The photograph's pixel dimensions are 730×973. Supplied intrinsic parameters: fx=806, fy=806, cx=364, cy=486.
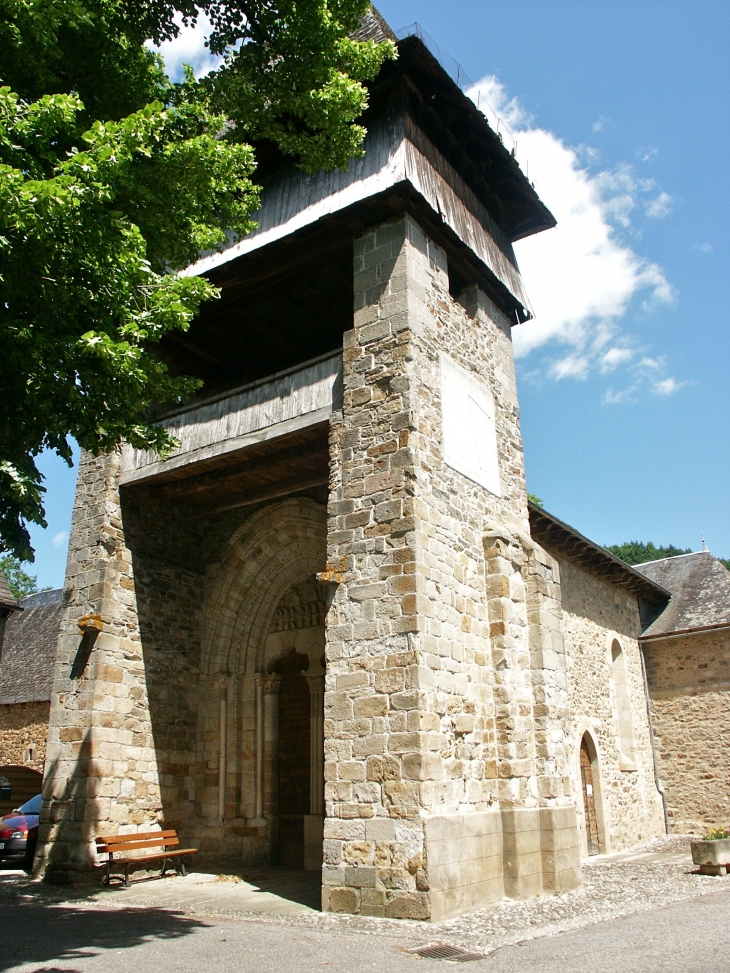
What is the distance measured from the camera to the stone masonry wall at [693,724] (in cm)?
1548

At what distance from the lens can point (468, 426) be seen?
9.75 meters

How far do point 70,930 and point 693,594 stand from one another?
14624mm

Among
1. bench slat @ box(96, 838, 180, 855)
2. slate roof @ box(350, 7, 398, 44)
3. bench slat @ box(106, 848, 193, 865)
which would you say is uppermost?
slate roof @ box(350, 7, 398, 44)

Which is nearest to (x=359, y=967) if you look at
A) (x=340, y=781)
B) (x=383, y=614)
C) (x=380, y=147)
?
(x=340, y=781)

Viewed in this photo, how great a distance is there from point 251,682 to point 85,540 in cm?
310

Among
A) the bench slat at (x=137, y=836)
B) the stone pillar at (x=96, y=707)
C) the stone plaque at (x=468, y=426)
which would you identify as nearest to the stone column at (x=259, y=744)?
the bench slat at (x=137, y=836)

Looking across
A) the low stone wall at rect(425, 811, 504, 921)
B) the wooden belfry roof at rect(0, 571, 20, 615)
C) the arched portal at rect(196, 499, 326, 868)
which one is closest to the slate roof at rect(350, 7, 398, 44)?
the arched portal at rect(196, 499, 326, 868)

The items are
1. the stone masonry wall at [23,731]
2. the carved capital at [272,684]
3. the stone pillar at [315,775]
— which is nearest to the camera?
the stone pillar at [315,775]

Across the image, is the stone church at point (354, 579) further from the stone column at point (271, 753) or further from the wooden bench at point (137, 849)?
the wooden bench at point (137, 849)

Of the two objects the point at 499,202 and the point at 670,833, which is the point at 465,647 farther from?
the point at 670,833

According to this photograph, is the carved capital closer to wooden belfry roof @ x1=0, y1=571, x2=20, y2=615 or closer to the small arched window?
wooden belfry roof @ x1=0, y1=571, x2=20, y2=615

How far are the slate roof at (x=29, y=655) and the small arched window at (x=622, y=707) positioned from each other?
439 inches

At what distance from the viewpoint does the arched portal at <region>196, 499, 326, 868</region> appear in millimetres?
11000

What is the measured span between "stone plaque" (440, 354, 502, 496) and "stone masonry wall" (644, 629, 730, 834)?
864 cm
